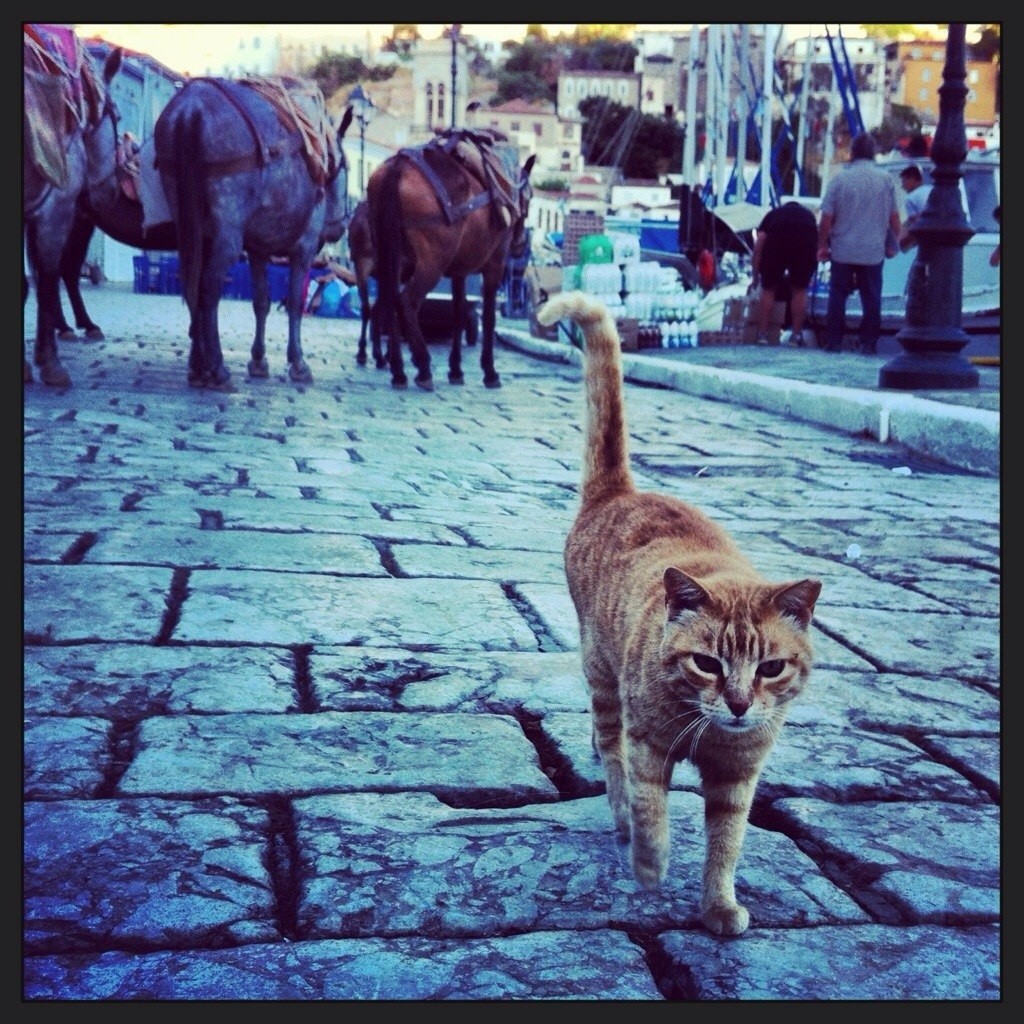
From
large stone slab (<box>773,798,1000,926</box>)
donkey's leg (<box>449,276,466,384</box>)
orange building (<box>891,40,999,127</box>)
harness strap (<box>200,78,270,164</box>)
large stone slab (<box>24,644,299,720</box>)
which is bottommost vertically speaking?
large stone slab (<box>773,798,1000,926</box>)

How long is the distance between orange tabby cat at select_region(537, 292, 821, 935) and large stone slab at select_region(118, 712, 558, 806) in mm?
248

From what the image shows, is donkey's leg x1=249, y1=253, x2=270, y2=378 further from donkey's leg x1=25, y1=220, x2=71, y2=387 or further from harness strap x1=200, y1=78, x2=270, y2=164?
donkey's leg x1=25, y1=220, x2=71, y2=387

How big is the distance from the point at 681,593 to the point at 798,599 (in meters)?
0.20

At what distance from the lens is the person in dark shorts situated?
15.0m

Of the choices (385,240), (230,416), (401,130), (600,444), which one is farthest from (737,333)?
(401,130)

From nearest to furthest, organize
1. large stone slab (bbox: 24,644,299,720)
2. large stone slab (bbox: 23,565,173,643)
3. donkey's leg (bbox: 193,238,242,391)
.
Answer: large stone slab (bbox: 24,644,299,720) < large stone slab (bbox: 23,565,173,643) < donkey's leg (bbox: 193,238,242,391)

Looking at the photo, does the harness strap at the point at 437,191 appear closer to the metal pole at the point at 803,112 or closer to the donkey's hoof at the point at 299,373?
the donkey's hoof at the point at 299,373

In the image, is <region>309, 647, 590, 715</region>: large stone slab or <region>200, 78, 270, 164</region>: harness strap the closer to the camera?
<region>309, 647, 590, 715</region>: large stone slab

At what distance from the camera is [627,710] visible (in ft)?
7.43

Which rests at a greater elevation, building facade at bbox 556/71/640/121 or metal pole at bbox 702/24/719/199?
building facade at bbox 556/71/640/121

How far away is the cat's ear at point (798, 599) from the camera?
211 cm

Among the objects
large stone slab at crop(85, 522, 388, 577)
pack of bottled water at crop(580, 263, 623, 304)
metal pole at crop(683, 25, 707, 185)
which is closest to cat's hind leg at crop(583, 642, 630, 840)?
large stone slab at crop(85, 522, 388, 577)

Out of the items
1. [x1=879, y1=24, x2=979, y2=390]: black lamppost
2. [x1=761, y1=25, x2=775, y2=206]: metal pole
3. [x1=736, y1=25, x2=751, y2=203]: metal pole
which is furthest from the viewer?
[x1=736, y1=25, x2=751, y2=203]: metal pole

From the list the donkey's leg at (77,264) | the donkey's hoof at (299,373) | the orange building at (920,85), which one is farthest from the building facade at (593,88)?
the donkey's hoof at (299,373)
